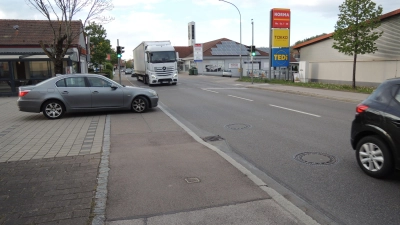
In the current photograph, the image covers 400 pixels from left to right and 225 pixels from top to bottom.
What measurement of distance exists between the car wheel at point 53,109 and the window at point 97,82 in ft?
4.24

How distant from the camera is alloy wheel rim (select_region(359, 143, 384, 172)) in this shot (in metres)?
4.94

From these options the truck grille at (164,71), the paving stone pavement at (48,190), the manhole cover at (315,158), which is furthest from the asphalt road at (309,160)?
the truck grille at (164,71)

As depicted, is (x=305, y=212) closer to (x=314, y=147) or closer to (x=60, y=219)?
(x=60, y=219)

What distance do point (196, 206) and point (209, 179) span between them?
0.96 m

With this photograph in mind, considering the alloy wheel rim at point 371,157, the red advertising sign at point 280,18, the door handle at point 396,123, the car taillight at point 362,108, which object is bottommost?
the alloy wheel rim at point 371,157

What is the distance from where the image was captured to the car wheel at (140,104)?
40.4ft

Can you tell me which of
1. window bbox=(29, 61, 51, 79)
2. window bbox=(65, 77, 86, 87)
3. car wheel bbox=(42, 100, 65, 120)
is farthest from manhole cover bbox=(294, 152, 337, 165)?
window bbox=(29, 61, 51, 79)

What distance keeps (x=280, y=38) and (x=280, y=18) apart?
1.83 m

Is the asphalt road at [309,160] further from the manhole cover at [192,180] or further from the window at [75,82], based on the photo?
the window at [75,82]

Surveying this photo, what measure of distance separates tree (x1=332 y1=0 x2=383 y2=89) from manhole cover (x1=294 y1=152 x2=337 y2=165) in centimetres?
1631

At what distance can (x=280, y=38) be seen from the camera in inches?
1216

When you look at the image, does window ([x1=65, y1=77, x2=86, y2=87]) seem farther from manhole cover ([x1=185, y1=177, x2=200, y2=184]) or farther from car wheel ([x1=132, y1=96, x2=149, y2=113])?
manhole cover ([x1=185, y1=177, x2=200, y2=184])

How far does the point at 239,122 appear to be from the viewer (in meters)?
10.2

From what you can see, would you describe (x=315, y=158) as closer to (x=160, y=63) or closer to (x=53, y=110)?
(x=53, y=110)
